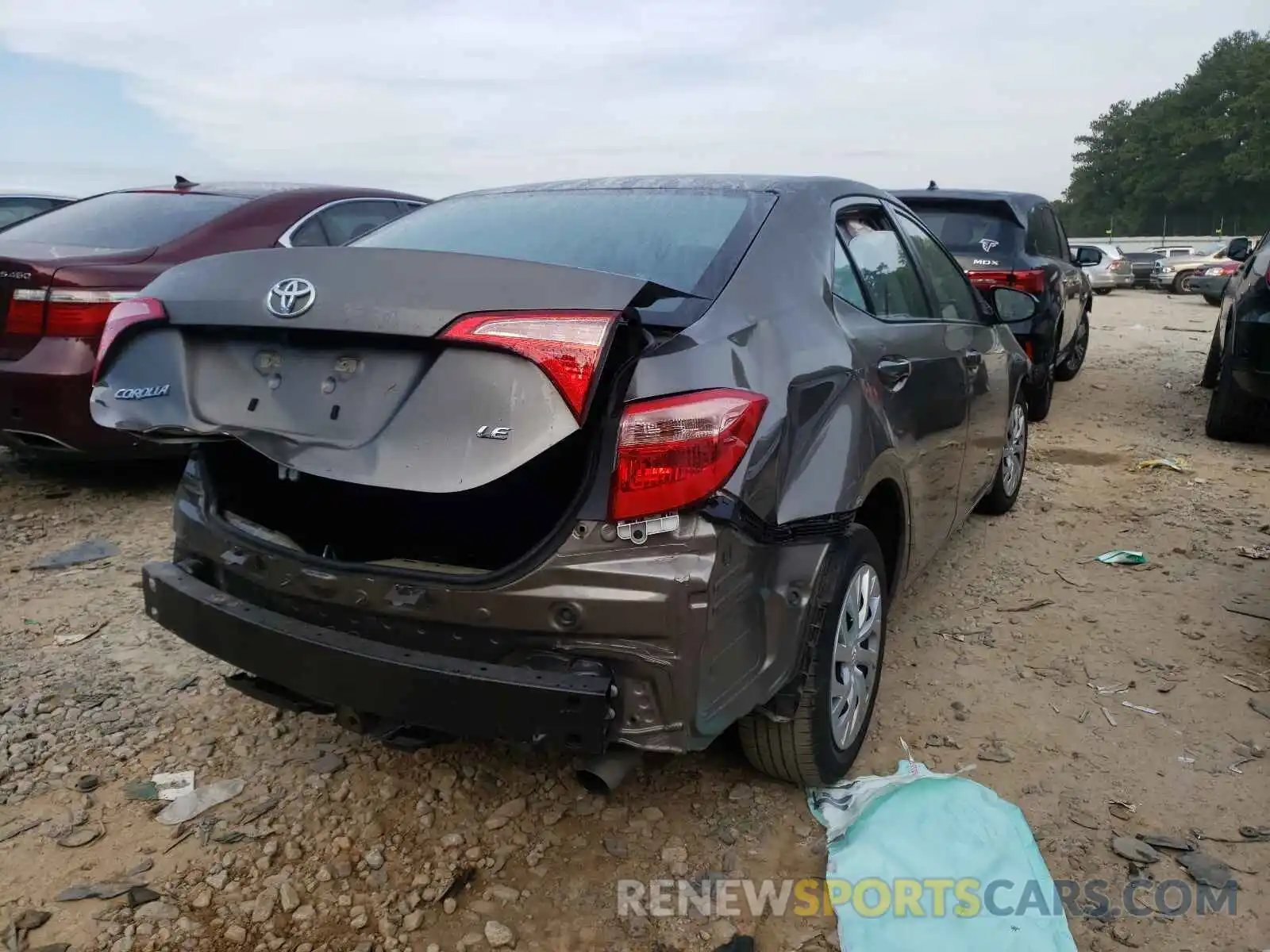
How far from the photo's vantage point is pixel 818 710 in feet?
7.79

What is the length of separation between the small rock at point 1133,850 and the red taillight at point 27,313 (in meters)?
4.72

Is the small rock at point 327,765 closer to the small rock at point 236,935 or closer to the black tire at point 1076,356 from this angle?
the small rock at point 236,935

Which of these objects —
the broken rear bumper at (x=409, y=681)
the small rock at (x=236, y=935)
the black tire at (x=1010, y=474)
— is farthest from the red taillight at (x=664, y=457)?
the black tire at (x=1010, y=474)

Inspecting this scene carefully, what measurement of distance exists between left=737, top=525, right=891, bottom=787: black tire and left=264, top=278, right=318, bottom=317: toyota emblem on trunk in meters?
1.30

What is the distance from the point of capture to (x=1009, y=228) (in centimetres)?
695

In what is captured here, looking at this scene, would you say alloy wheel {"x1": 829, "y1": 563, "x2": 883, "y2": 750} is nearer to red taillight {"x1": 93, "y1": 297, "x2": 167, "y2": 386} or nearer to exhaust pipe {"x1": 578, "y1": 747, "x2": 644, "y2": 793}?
exhaust pipe {"x1": 578, "y1": 747, "x2": 644, "y2": 793}

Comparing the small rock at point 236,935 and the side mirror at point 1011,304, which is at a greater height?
the side mirror at point 1011,304

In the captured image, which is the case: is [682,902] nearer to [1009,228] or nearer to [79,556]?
[79,556]

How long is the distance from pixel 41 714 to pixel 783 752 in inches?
88.9

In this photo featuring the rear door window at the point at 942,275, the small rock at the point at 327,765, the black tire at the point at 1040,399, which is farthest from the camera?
the black tire at the point at 1040,399

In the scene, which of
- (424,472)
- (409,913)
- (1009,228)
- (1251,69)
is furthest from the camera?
(1251,69)

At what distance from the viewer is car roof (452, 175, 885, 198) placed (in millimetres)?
2797

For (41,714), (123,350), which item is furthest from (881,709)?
(41,714)

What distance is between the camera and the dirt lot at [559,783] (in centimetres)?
214
